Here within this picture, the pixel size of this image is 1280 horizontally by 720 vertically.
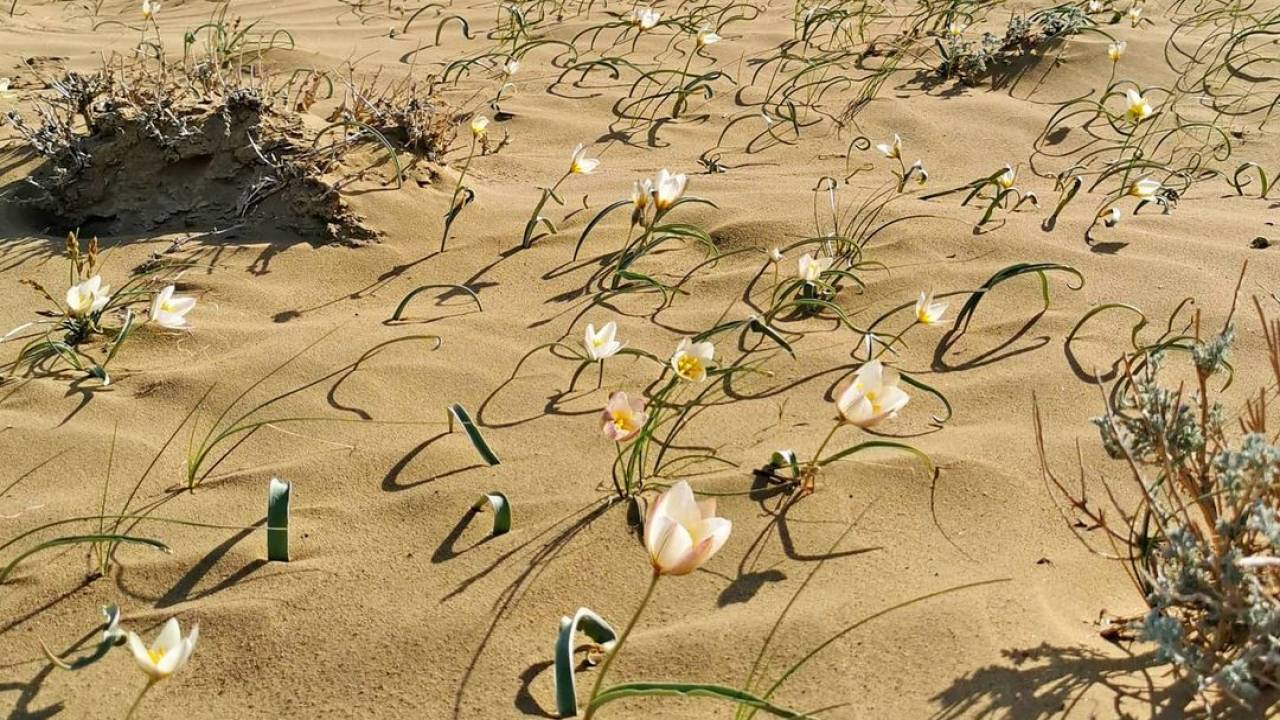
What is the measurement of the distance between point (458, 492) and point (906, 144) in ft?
8.09

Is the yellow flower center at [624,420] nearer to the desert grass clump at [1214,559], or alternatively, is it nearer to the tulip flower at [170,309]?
the desert grass clump at [1214,559]

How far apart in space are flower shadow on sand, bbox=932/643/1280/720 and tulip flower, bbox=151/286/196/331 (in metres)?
1.84

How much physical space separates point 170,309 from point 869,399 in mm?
1658

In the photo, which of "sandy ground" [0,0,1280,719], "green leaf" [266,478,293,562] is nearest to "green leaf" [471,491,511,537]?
"sandy ground" [0,0,1280,719]

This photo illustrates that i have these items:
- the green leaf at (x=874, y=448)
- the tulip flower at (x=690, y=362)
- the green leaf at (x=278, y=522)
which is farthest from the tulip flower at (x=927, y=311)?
the green leaf at (x=278, y=522)

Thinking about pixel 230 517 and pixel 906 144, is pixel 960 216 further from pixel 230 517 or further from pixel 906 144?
pixel 230 517

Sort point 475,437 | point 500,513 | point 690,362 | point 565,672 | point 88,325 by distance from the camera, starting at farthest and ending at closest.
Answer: point 88,325 < point 690,362 < point 475,437 < point 500,513 < point 565,672

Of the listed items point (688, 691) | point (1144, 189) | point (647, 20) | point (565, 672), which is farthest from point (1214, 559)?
point (647, 20)

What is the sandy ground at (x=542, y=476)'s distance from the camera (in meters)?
1.68

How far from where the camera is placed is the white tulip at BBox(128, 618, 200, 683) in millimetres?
1376

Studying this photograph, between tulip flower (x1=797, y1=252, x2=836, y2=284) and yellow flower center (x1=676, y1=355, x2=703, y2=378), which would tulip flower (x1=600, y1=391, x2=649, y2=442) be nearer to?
yellow flower center (x1=676, y1=355, x2=703, y2=378)

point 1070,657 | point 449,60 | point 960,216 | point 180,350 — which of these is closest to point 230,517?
point 180,350

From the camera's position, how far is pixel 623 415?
1.94 metres

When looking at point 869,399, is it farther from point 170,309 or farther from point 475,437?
point 170,309
